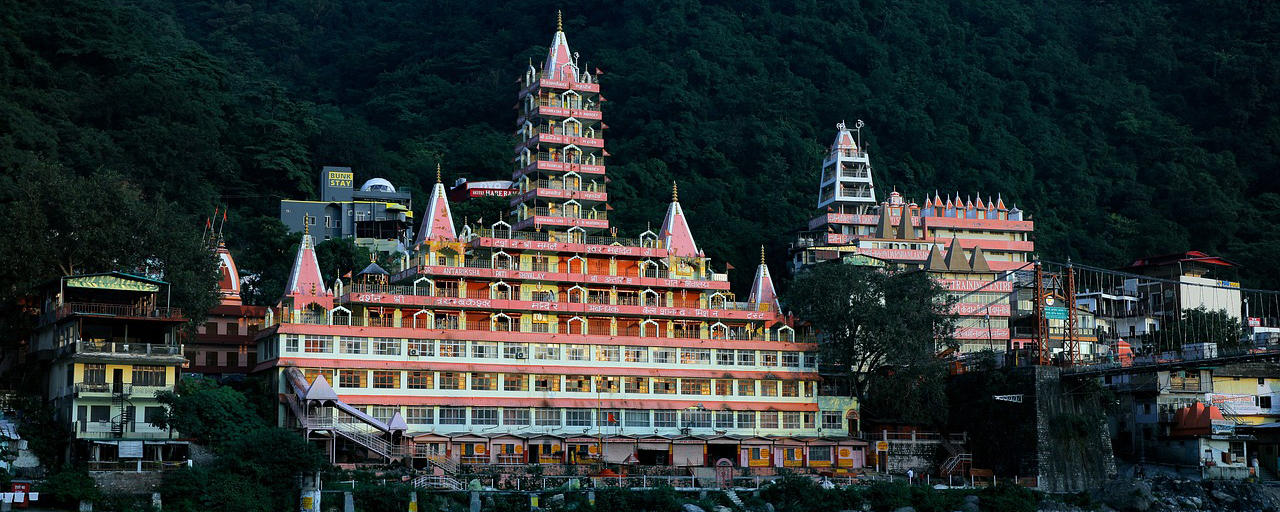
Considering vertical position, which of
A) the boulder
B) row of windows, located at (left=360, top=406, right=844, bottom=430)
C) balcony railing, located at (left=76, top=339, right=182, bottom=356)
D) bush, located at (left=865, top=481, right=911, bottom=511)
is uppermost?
balcony railing, located at (left=76, top=339, right=182, bottom=356)

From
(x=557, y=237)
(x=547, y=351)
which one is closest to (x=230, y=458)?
(x=547, y=351)

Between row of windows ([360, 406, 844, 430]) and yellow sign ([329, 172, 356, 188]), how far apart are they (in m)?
43.4

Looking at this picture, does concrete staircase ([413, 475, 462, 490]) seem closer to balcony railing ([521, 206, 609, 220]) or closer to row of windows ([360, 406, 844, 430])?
row of windows ([360, 406, 844, 430])

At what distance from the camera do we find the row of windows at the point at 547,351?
7806 cm

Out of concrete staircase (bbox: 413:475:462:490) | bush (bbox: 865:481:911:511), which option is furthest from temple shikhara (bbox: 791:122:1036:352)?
concrete staircase (bbox: 413:475:462:490)

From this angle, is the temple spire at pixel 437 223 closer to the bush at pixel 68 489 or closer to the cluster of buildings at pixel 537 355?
the cluster of buildings at pixel 537 355

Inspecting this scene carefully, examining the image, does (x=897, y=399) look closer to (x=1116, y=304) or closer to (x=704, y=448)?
(x=704, y=448)

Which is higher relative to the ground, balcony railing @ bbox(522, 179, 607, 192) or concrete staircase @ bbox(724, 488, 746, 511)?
→ balcony railing @ bbox(522, 179, 607, 192)

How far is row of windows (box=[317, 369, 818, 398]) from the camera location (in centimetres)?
7812

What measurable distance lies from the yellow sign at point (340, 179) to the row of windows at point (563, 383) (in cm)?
4217

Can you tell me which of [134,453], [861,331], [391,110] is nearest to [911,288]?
[861,331]

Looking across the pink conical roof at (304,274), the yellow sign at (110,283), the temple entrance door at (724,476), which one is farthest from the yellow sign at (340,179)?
the temple entrance door at (724,476)

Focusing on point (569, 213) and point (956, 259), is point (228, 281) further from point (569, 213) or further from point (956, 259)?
point (956, 259)

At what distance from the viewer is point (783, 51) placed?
470 feet
